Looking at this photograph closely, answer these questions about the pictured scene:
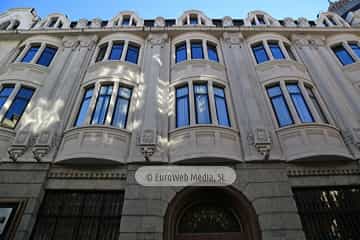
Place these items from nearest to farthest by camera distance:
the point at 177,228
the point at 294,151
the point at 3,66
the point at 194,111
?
the point at 177,228 → the point at 294,151 → the point at 194,111 → the point at 3,66

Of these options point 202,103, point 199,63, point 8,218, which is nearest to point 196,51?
point 199,63

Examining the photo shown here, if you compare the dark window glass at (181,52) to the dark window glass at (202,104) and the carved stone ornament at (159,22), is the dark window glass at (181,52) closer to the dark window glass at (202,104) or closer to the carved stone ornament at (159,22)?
the dark window glass at (202,104)

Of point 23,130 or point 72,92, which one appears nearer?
point 23,130

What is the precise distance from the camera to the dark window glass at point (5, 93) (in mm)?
9945

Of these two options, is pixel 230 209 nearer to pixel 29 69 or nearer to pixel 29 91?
pixel 29 91

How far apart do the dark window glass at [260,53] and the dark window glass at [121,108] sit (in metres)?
7.28

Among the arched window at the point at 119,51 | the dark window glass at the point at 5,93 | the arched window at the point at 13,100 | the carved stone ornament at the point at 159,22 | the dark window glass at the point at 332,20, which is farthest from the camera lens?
the dark window glass at the point at 332,20

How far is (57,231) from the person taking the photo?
694 cm

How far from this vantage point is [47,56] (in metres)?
12.3

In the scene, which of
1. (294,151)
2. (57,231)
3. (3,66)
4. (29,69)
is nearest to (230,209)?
(294,151)

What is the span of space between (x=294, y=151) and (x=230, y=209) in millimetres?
3180

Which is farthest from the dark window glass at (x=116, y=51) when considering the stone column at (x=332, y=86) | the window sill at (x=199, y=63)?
the stone column at (x=332, y=86)

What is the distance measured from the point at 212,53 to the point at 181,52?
5.79 ft

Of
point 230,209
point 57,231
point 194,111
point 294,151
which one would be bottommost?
point 57,231
